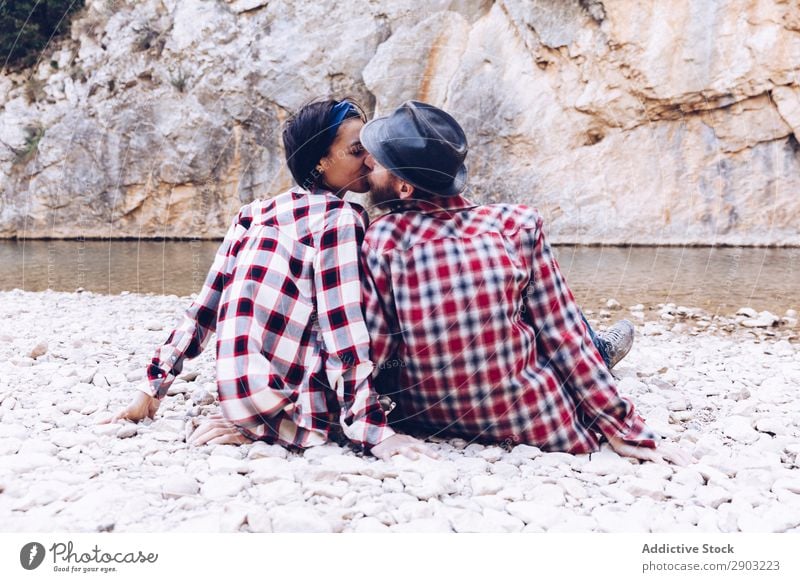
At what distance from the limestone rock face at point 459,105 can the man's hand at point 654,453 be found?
181 inches

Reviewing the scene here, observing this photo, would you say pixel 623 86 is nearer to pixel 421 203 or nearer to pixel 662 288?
pixel 662 288

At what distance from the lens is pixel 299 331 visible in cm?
196

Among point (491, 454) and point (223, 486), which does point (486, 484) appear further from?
point (223, 486)

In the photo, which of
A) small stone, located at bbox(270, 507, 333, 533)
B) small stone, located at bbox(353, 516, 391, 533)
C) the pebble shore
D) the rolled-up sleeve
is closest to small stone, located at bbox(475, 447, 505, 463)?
the pebble shore

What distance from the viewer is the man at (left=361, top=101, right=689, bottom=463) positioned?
1.82m

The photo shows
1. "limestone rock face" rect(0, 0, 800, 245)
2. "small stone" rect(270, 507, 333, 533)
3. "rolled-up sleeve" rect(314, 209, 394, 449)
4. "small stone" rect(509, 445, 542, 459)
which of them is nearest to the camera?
"small stone" rect(270, 507, 333, 533)

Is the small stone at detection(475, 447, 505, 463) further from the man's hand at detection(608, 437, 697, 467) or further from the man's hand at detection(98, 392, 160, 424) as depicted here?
the man's hand at detection(98, 392, 160, 424)

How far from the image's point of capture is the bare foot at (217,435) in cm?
203

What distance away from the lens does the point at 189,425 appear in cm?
220

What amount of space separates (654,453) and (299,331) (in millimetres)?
1121

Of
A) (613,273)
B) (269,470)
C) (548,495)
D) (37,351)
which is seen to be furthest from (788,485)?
(613,273)

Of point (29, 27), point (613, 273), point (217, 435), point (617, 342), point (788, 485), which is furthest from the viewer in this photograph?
point (29, 27)

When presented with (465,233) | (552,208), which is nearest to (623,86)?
(552,208)

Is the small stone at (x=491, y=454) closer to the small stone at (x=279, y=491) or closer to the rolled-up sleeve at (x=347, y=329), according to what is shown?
the rolled-up sleeve at (x=347, y=329)
